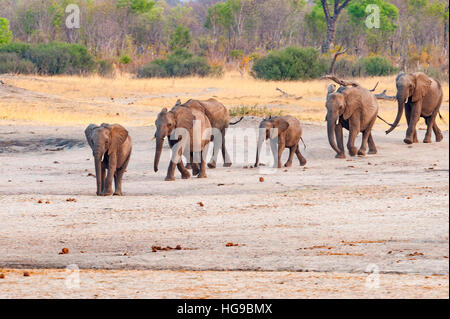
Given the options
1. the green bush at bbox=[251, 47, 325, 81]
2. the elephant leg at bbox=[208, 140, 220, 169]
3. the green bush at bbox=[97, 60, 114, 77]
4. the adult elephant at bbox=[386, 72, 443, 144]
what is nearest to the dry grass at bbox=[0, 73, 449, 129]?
the green bush at bbox=[97, 60, 114, 77]

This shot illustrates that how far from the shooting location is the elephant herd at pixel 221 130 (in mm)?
11750

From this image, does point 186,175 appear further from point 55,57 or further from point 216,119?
point 55,57

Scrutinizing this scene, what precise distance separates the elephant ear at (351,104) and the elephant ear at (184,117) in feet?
11.7

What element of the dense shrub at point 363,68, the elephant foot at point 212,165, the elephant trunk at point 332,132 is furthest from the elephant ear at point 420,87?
the dense shrub at point 363,68

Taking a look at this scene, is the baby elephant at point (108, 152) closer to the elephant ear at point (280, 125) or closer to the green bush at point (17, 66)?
the elephant ear at point (280, 125)

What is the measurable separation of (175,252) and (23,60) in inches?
1235

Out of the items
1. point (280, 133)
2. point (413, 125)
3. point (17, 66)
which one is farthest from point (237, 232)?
point (17, 66)

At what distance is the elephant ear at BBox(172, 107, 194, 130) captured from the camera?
13.1 meters

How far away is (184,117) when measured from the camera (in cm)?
1320

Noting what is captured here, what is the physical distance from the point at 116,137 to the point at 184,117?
1.72 meters

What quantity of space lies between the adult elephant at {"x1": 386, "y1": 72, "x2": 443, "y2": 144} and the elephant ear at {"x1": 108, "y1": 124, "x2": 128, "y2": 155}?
280 inches

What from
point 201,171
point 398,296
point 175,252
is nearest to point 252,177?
point 201,171

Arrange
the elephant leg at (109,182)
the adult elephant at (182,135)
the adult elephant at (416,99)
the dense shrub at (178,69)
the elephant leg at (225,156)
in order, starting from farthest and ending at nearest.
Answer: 1. the dense shrub at (178,69)
2. the adult elephant at (416,99)
3. the elephant leg at (225,156)
4. the adult elephant at (182,135)
5. the elephant leg at (109,182)

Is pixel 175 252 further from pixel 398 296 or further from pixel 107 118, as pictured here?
pixel 107 118
